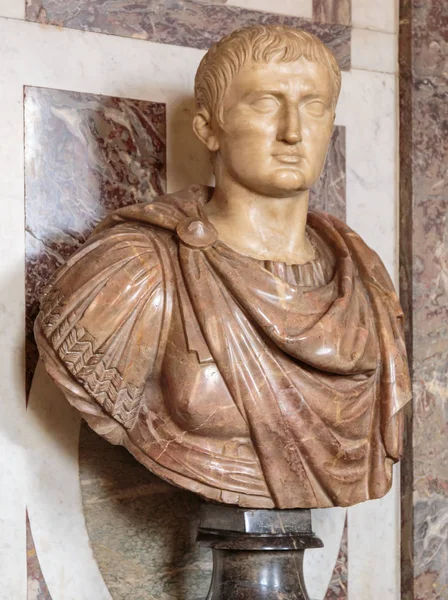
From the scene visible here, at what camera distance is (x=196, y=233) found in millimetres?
3570

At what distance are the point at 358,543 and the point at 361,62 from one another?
1.79 m

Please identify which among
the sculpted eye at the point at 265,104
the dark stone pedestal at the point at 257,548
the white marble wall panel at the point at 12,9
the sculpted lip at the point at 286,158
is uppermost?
the white marble wall panel at the point at 12,9

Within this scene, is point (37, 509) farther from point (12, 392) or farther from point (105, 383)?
point (105, 383)

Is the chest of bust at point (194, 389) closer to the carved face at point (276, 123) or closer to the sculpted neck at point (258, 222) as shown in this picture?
the sculpted neck at point (258, 222)

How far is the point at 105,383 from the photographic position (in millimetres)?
3453

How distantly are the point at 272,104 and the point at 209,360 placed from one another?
2.53 feet

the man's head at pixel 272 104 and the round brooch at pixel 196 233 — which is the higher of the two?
the man's head at pixel 272 104

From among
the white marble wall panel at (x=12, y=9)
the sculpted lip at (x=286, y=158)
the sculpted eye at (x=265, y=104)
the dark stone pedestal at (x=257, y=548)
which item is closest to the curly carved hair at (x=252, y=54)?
the sculpted eye at (x=265, y=104)

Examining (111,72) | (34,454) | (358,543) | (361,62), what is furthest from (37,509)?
(361,62)

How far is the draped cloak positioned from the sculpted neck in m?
0.09

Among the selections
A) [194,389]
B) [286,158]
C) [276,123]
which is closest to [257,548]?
[194,389]

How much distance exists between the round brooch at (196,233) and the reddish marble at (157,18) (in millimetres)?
1011

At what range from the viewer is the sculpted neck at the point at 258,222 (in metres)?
3.70

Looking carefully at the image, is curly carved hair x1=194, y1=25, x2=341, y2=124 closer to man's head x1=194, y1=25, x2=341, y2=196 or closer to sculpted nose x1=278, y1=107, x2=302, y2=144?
man's head x1=194, y1=25, x2=341, y2=196
